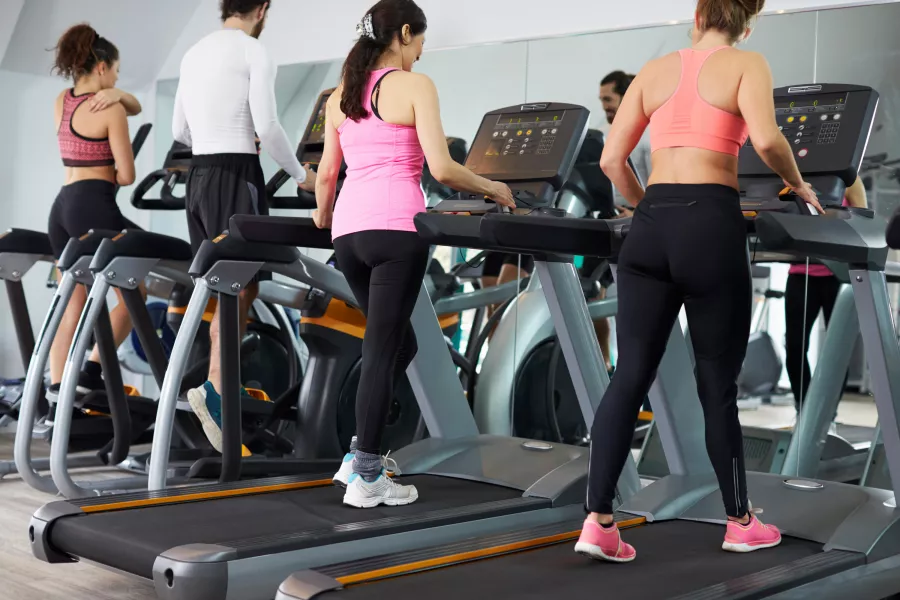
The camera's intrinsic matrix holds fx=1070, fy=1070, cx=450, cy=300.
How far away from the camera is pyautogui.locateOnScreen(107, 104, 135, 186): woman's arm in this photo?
182 inches

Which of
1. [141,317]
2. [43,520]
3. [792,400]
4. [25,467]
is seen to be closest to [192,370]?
[141,317]

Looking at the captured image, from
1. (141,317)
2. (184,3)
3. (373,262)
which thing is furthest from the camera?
(184,3)

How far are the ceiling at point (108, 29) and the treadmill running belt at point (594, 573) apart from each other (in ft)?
15.5

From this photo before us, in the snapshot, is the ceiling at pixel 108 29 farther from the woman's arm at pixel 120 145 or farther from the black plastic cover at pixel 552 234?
the black plastic cover at pixel 552 234

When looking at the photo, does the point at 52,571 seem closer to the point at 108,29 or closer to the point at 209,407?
the point at 209,407

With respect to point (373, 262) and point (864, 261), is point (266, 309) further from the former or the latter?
point (864, 261)

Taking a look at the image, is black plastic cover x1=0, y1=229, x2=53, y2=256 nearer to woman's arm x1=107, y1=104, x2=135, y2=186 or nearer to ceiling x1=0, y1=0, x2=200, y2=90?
woman's arm x1=107, y1=104, x2=135, y2=186

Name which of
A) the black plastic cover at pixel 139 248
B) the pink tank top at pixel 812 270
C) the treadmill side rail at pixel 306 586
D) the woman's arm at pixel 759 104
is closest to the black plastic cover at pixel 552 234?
the woman's arm at pixel 759 104

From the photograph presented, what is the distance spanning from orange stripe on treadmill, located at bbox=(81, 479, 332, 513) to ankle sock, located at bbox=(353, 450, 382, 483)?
36cm

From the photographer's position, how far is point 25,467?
4055 mm

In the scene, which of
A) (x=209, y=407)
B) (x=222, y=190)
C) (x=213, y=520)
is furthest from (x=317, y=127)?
(x=213, y=520)

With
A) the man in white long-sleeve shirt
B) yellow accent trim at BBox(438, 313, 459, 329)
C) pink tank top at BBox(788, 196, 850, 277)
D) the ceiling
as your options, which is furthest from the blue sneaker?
the ceiling

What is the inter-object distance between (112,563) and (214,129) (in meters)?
1.96

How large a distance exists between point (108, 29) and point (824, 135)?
4581mm
